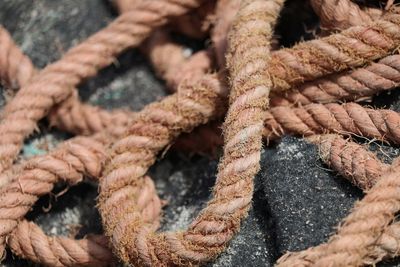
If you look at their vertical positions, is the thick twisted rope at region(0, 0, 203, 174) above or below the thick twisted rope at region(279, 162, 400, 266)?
above

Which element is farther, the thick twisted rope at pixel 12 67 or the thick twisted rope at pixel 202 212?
the thick twisted rope at pixel 12 67

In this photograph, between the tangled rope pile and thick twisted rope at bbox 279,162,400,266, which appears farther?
the tangled rope pile

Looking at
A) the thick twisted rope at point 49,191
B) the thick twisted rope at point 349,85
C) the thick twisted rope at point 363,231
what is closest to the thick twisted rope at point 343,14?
the thick twisted rope at point 349,85

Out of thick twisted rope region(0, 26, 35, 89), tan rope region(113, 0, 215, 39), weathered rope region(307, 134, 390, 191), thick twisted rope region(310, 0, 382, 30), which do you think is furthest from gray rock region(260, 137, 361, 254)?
thick twisted rope region(0, 26, 35, 89)

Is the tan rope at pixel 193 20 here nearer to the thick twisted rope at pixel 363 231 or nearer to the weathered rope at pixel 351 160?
the weathered rope at pixel 351 160

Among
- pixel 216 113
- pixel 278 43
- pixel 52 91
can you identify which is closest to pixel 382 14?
pixel 278 43

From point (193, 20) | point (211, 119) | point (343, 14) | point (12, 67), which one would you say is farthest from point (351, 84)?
point (12, 67)

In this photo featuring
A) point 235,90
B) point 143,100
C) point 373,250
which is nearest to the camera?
point 373,250

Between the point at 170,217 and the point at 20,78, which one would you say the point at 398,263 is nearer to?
the point at 170,217

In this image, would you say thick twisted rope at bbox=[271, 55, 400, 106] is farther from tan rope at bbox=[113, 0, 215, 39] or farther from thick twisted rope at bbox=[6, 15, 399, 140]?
tan rope at bbox=[113, 0, 215, 39]
